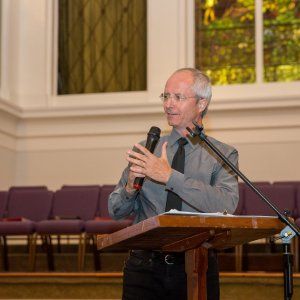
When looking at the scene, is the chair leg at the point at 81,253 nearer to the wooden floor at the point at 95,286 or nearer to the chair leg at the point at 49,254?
the chair leg at the point at 49,254

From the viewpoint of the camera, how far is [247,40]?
982cm

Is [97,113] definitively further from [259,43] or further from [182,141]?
[182,141]

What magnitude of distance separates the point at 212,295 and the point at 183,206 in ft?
1.18

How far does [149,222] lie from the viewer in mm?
2209

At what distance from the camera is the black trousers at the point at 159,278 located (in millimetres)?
2639

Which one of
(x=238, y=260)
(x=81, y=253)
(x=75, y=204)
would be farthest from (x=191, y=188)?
(x=75, y=204)

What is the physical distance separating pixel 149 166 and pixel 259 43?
24.3 feet

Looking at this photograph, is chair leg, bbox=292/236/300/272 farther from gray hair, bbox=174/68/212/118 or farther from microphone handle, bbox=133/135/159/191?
microphone handle, bbox=133/135/159/191

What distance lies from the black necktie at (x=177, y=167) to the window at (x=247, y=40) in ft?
22.5

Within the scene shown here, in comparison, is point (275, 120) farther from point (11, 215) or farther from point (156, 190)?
point (156, 190)

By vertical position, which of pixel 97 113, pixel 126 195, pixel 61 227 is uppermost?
pixel 97 113

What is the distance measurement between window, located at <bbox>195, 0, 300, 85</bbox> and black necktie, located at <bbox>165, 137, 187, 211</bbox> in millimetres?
6869

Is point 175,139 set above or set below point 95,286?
above

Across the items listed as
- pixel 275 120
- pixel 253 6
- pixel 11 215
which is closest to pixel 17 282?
pixel 11 215
